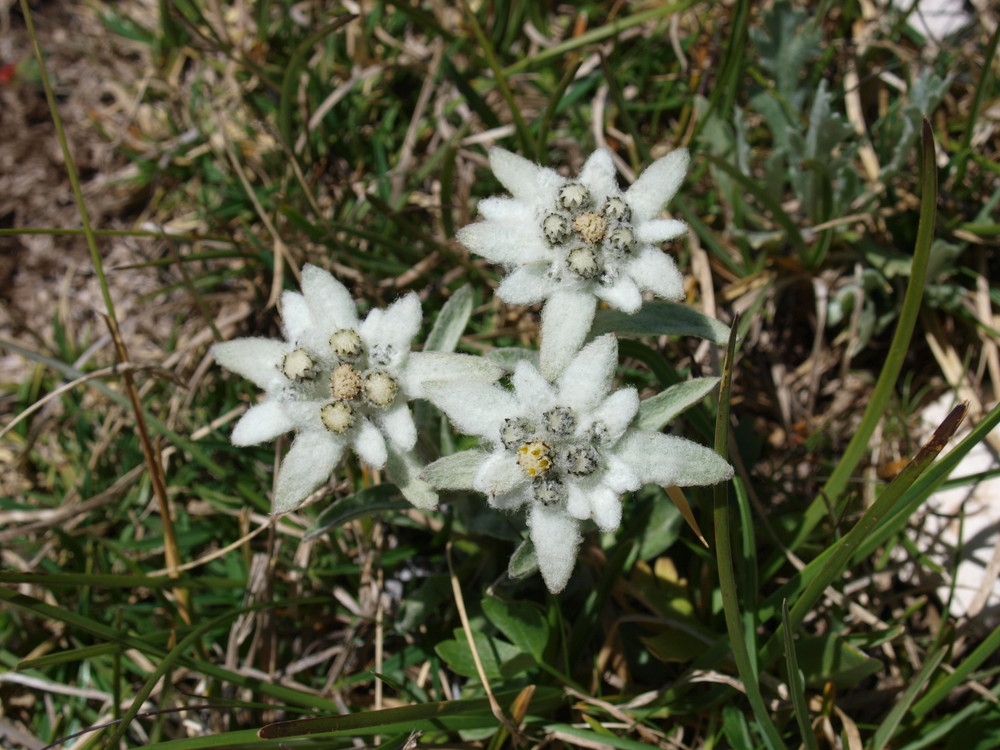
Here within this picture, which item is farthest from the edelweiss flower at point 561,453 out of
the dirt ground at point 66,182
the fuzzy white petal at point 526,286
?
the dirt ground at point 66,182

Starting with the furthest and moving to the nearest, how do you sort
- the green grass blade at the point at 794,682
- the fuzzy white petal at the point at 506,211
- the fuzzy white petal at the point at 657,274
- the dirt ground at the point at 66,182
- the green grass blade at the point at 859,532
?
1. the dirt ground at the point at 66,182
2. the fuzzy white petal at the point at 506,211
3. the fuzzy white petal at the point at 657,274
4. the green grass blade at the point at 794,682
5. the green grass blade at the point at 859,532

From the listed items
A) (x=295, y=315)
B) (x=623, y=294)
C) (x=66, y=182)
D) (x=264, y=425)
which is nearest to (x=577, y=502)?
(x=623, y=294)

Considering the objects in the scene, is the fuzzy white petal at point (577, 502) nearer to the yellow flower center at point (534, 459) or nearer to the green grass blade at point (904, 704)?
the yellow flower center at point (534, 459)

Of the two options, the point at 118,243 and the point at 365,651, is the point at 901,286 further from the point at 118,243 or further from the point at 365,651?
the point at 118,243

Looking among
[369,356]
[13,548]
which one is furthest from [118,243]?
[369,356]

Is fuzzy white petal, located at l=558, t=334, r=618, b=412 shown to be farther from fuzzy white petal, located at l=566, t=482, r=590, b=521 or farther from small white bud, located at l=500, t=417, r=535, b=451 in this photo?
fuzzy white petal, located at l=566, t=482, r=590, b=521

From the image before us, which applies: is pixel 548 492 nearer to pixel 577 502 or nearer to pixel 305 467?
pixel 577 502
